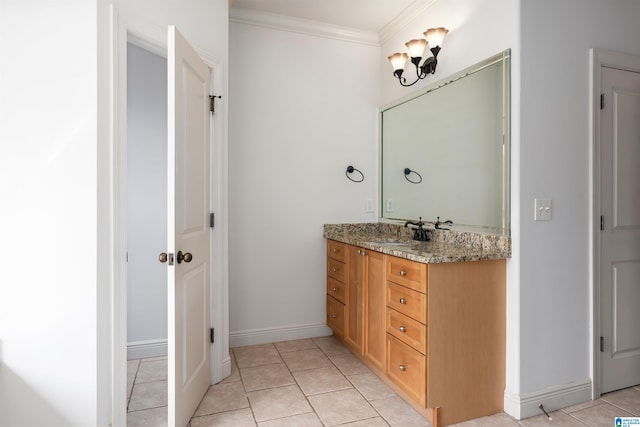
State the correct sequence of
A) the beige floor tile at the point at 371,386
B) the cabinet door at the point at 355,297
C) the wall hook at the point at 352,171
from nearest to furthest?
1. the beige floor tile at the point at 371,386
2. the cabinet door at the point at 355,297
3. the wall hook at the point at 352,171

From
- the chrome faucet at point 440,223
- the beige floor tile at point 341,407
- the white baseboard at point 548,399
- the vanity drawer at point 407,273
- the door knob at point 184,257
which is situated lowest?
the beige floor tile at point 341,407

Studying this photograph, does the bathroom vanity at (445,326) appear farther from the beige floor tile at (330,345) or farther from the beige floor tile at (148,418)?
the beige floor tile at (148,418)

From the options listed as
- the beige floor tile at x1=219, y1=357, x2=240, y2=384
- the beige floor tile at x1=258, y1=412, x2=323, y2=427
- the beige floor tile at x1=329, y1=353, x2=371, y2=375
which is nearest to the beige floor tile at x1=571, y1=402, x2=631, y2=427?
the beige floor tile at x1=329, y1=353, x2=371, y2=375

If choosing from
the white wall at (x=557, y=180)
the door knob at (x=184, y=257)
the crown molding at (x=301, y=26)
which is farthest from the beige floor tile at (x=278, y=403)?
the crown molding at (x=301, y=26)

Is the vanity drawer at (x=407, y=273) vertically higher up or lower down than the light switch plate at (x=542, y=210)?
lower down

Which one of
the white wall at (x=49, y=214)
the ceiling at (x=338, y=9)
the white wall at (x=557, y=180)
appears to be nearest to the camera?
the white wall at (x=49, y=214)

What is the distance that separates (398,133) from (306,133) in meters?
0.77

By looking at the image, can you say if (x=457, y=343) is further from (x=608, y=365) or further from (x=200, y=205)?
(x=200, y=205)

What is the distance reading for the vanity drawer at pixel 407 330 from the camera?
1944mm

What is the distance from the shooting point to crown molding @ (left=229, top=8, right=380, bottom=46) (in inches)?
116

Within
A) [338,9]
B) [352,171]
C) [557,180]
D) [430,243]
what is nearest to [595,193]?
[557,180]

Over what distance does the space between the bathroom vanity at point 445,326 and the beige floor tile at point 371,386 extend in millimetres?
59

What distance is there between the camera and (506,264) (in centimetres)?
208

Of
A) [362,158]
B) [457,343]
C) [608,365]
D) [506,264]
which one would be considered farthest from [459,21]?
[608,365]
